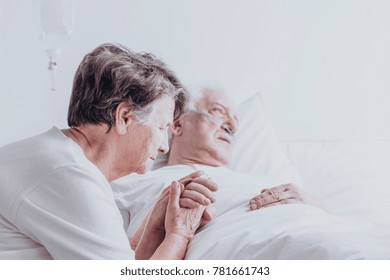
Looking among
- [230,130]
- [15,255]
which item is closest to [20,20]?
[230,130]

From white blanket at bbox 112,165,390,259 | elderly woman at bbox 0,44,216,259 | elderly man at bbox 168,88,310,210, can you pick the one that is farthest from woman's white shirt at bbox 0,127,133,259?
elderly man at bbox 168,88,310,210

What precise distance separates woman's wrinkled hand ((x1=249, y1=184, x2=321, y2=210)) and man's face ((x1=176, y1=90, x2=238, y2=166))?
1.23ft

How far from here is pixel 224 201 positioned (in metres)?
1.38


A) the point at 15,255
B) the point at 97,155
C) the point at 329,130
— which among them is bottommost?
the point at 329,130

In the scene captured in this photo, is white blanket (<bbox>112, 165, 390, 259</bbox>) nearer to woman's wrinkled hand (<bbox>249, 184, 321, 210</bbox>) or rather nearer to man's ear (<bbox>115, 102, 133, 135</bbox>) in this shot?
woman's wrinkled hand (<bbox>249, 184, 321, 210</bbox>)

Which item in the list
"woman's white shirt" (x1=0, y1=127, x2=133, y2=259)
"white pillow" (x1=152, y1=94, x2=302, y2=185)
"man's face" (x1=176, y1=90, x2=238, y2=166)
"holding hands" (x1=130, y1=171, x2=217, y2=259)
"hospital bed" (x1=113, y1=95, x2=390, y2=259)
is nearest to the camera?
"woman's white shirt" (x1=0, y1=127, x2=133, y2=259)

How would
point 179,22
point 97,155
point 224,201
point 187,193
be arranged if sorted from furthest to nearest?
point 179,22 < point 224,201 < point 187,193 < point 97,155

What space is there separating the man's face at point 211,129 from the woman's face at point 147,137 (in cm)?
59

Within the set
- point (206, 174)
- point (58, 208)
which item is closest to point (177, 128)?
point (206, 174)

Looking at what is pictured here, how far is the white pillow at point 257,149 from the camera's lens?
1.91 meters

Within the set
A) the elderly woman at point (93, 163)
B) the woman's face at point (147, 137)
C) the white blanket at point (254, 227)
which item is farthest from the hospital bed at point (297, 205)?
the woman's face at point (147, 137)

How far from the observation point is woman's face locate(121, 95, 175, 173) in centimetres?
109
